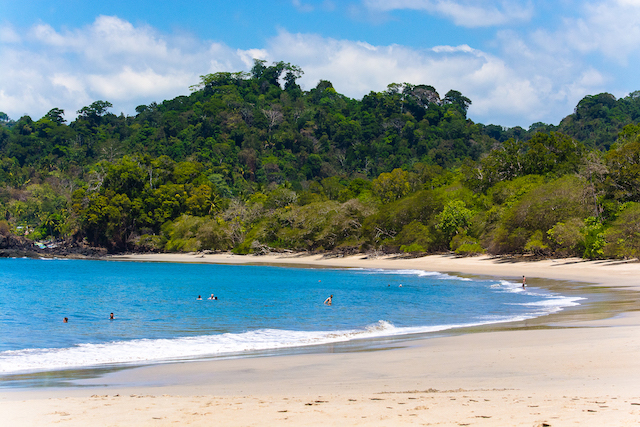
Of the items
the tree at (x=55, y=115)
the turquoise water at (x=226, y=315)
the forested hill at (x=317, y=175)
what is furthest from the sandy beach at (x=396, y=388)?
the tree at (x=55, y=115)

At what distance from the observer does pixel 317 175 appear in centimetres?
12875

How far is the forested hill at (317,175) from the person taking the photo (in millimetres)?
44062

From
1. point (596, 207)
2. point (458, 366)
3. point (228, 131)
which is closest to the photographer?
point (458, 366)

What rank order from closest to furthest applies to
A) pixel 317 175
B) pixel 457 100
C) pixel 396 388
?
pixel 396 388 < pixel 317 175 < pixel 457 100

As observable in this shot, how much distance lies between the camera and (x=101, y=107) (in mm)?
155125

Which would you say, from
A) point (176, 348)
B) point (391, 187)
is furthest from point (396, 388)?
point (391, 187)

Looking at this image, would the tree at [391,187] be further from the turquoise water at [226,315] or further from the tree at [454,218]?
the turquoise water at [226,315]

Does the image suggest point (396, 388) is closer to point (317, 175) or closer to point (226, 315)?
point (226, 315)

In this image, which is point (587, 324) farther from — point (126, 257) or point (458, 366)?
point (126, 257)

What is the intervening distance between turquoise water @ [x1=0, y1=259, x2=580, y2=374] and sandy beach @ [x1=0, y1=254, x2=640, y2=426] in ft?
8.72

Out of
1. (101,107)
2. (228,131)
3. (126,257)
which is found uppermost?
(101,107)

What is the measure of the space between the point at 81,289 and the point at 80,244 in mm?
56104

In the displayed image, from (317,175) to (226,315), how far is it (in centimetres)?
10767

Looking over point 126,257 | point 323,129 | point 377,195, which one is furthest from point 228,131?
point 377,195
